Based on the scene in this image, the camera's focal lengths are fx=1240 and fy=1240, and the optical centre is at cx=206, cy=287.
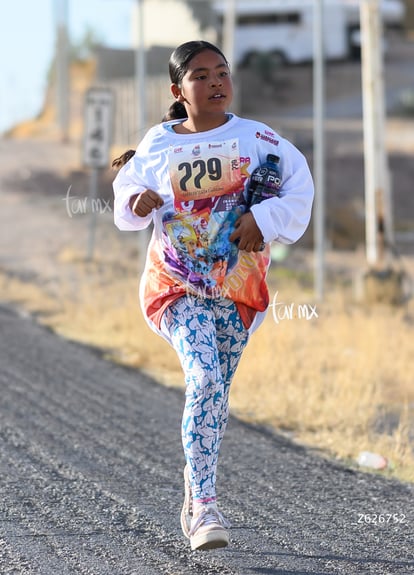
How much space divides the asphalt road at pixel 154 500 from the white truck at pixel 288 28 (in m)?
41.9

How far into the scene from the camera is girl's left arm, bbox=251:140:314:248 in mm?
4652

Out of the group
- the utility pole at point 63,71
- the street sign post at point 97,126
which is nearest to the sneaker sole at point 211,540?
the street sign post at point 97,126

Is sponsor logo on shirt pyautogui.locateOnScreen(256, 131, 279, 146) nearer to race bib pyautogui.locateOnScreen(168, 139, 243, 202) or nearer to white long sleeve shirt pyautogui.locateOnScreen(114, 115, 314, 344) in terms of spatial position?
white long sleeve shirt pyautogui.locateOnScreen(114, 115, 314, 344)

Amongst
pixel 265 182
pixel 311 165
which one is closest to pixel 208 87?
pixel 265 182

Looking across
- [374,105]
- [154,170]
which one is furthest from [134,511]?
[374,105]

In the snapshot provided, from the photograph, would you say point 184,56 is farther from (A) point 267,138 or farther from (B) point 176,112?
(A) point 267,138

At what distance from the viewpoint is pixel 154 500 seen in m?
5.75

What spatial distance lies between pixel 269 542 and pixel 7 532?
3.50ft

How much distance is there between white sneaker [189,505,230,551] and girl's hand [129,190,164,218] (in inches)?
44.7

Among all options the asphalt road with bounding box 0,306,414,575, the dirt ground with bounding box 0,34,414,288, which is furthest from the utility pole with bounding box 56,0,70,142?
the asphalt road with bounding box 0,306,414,575

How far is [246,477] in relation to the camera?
6.41 metres

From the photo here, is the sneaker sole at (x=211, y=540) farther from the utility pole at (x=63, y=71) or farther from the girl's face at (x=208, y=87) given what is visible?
the utility pole at (x=63, y=71)

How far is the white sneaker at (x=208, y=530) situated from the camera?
4.50 meters

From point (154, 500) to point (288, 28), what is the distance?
148ft
